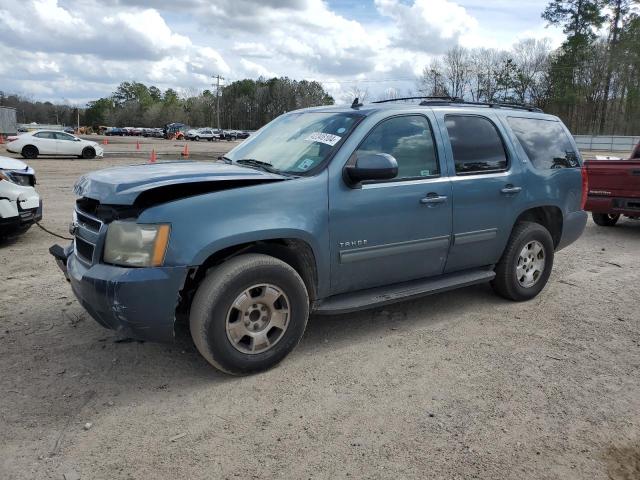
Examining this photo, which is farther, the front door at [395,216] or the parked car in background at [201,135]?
the parked car in background at [201,135]

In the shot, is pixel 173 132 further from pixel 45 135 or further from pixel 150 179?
pixel 150 179

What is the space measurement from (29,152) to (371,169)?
2463 cm

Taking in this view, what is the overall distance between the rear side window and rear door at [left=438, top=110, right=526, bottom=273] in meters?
0.28

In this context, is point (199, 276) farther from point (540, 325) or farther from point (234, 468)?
point (540, 325)

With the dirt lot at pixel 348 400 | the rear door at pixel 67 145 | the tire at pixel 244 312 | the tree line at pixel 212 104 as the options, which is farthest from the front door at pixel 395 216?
the tree line at pixel 212 104

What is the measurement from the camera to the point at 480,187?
4590 mm

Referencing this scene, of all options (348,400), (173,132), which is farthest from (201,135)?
(348,400)

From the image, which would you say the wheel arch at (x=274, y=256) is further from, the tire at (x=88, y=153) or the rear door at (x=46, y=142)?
the tire at (x=88, y=153)

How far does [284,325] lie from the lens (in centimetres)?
366

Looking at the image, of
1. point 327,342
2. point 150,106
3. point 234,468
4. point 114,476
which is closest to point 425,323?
point 327,342

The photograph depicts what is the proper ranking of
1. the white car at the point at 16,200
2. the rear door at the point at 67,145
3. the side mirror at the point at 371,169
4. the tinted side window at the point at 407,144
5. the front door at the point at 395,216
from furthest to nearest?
the rear door at the point at 67,145
the white car at the point at 16,200
the tinted side window at the point at 407,144
the front door at the point at 395,216
the side mirror at the point at 371,169

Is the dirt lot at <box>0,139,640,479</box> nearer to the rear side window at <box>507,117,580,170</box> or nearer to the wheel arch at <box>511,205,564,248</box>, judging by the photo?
the wheel arch at <box>511,205,564,248</box>

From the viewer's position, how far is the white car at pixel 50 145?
23.8 metres

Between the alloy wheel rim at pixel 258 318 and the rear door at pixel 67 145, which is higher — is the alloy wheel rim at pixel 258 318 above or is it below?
below
